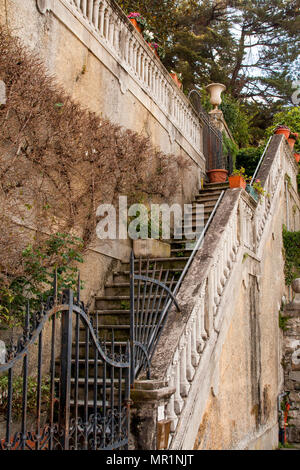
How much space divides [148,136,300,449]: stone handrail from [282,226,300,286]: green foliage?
2793mm

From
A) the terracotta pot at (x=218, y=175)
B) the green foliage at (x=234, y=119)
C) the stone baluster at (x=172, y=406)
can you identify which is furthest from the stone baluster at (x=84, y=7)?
the green foliage at (x=234, y=119)

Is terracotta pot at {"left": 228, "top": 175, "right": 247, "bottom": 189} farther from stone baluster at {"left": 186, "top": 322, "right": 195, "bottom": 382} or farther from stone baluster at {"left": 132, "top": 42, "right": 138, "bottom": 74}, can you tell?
stone baluster at {"left": 186, "top": 322, "right": 195, "bottom": 382}

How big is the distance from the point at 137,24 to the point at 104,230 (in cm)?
409

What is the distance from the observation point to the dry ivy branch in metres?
A: 4.28

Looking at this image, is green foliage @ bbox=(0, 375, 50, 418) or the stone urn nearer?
green foliage @ bbox=(0, 375, 50, 418)

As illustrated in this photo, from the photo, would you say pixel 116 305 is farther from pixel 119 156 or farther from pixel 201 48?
pixel 201 48

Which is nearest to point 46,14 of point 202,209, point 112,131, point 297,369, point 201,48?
point 112,131

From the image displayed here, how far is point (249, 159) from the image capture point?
583 inches

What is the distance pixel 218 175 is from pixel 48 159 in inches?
265

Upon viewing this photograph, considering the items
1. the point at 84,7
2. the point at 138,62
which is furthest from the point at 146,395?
the point at 138,62

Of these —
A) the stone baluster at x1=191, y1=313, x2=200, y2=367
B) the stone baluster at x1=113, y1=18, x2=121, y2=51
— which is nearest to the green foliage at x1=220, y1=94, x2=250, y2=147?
the stone baluster at x1=113, y1=18, x2=121, y2=51

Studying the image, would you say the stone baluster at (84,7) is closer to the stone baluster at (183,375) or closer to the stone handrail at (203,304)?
the stone handrail at (203,304)

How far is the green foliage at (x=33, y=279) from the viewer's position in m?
4.05
